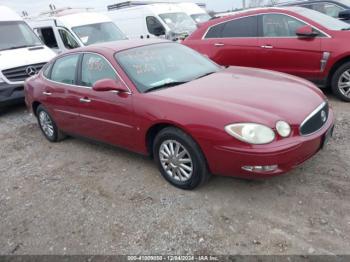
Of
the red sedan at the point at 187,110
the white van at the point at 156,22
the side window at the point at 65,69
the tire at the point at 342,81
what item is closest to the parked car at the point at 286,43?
the tire at the point at 342,81

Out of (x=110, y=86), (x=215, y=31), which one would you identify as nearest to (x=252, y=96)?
(x=110, y=86)

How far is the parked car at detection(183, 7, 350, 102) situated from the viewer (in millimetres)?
5898

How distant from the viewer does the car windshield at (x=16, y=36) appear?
27.6 ft

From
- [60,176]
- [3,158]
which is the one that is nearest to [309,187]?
[60,176]

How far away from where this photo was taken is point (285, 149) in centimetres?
311

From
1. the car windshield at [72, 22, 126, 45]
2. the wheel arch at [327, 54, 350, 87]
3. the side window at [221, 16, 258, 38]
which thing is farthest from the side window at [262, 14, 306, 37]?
the car windshield at [72, 22, 126, 45]

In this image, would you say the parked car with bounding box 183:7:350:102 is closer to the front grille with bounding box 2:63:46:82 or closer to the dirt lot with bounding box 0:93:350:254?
the dirt lot with bounding box 0:93:350:254

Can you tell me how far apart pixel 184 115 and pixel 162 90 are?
57 centimetres

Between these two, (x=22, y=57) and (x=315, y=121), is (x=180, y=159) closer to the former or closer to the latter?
(x=315, y=121)

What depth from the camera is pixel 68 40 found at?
408 inches

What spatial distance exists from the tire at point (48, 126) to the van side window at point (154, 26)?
738cm

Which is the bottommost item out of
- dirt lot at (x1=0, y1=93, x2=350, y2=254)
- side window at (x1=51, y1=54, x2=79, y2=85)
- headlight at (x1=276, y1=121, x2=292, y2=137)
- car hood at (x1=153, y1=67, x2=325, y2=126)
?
dirt lot at (x1=0, y1=93, x2=350, y2=254)

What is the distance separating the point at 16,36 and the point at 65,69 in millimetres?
4530

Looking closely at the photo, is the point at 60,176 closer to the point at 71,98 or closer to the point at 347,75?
the point at 71,98
